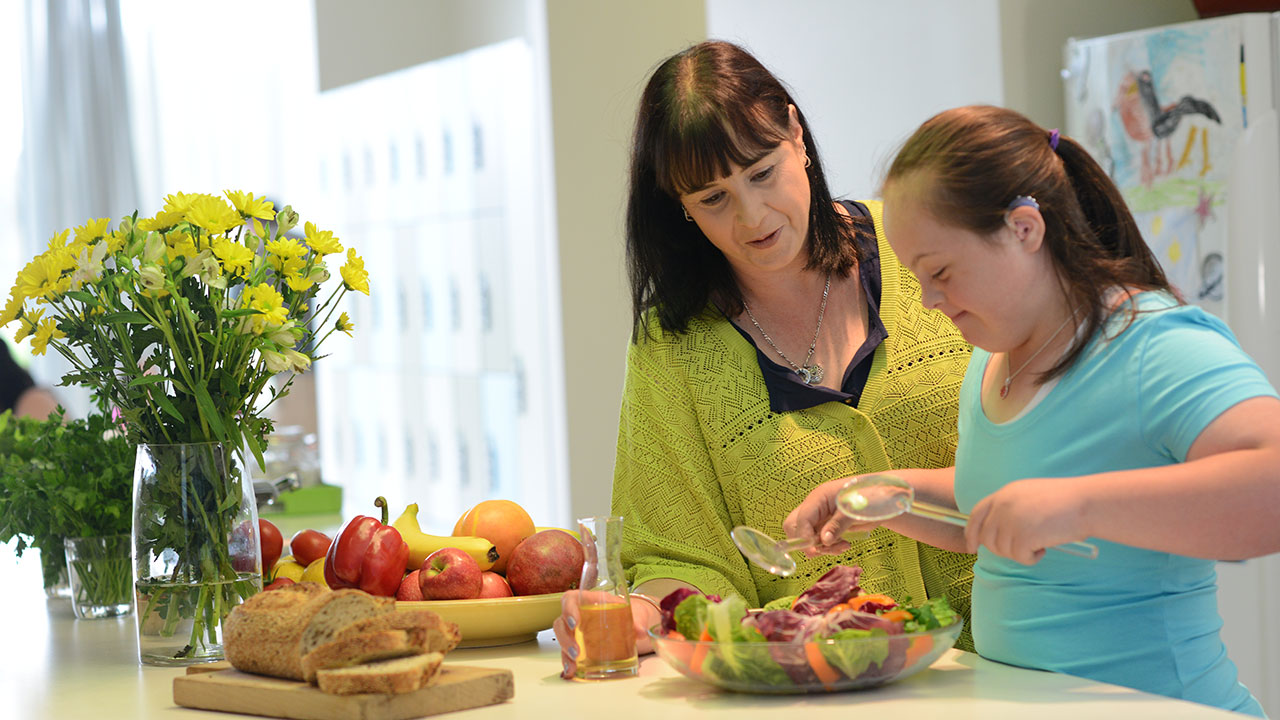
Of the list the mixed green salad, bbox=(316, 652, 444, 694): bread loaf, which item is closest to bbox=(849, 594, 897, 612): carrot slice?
the mixed green salad

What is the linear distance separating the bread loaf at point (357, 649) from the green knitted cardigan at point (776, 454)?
0.48m

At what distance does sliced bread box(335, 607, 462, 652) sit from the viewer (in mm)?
1175

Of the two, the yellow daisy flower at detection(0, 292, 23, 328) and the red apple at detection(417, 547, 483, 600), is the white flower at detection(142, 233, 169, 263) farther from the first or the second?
the red apple at detection(417, 547, 483, 600)

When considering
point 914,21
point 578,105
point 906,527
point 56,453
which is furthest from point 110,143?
point 906,527

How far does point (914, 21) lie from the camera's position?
12.4ft

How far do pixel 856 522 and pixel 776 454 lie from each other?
29cm

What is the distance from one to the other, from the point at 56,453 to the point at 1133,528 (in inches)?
55.7

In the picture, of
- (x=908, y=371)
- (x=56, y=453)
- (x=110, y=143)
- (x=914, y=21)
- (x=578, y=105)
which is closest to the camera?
(x=908, y=371)

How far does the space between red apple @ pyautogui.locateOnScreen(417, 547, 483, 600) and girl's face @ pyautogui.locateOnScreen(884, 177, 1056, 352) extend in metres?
0.58

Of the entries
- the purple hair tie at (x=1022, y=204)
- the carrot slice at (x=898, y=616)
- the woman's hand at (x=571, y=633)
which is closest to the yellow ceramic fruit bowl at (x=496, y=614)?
the woman's hand at (x=571, y=633)

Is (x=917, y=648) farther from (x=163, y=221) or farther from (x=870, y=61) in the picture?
(x=870, y=61)

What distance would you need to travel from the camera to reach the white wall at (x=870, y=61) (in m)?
3.63

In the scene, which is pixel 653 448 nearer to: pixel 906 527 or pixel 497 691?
pixel 906 527

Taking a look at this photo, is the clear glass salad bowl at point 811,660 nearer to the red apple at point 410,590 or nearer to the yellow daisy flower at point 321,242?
the red apple at point 410,590
